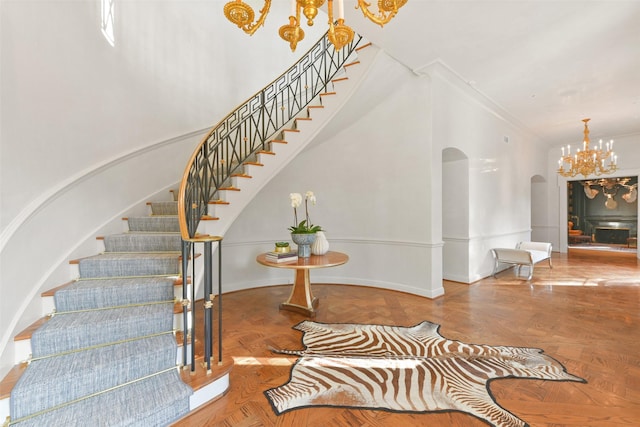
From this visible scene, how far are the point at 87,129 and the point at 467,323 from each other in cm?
456

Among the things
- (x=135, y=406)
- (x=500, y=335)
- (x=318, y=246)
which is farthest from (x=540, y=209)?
(x=135, y=406)

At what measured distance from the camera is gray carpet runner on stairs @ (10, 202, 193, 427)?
1.60 meters

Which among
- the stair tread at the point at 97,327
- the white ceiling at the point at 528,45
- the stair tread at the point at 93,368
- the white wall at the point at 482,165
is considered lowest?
the stair tread at the point at 93,368

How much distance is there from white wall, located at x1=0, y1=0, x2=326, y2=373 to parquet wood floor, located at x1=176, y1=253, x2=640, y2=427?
1.59 meters

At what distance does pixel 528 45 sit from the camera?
3562 mm

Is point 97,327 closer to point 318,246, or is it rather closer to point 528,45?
point 318,246

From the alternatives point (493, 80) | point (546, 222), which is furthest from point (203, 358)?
point (546, 222)

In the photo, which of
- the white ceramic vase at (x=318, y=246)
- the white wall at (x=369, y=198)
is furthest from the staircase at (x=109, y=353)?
the white wall at (x=369, y=198)

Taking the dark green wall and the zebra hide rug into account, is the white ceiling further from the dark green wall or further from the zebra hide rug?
the dark green wall

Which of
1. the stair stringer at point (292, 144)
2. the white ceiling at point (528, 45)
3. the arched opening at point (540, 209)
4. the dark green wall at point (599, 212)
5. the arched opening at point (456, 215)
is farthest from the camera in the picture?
the dark green wall at point (599, 212)

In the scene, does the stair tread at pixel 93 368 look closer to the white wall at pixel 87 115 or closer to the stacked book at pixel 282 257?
the white wall at pixel 87 115

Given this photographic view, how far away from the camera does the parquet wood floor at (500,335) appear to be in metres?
1.81

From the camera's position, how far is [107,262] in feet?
8.50

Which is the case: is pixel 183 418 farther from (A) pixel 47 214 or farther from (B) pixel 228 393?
(A) pixel 47 214
